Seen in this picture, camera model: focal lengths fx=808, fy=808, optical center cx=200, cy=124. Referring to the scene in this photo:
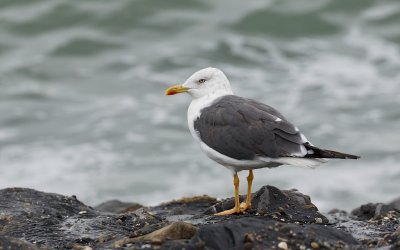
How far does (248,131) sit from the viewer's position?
628cm

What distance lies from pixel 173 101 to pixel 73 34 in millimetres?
3824

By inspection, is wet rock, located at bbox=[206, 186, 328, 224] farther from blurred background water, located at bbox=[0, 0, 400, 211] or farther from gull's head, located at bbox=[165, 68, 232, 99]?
blurred background water, located at bbox=[0, 0, 400, 211]

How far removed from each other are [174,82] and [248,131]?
32.2ft

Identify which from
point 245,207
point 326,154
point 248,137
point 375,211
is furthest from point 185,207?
point 326,154

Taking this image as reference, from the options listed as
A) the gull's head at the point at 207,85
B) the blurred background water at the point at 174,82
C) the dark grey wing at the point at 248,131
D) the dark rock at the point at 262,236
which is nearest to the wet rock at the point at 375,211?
the dark grey wing at the point at 248,131

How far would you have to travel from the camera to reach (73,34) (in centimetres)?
1820

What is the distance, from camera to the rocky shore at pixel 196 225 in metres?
5.14

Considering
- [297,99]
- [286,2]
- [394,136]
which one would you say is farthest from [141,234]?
[286,2]

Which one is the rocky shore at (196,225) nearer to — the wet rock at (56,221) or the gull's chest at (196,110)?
the wet rock at (56,221)

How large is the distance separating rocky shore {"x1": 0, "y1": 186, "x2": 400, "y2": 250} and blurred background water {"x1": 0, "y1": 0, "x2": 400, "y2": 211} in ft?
15.6

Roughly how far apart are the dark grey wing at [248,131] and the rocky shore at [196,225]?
0.53 meters

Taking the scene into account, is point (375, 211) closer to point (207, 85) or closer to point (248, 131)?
point (248, 131)

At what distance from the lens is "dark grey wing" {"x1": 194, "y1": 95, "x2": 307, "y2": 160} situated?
6.15 metres

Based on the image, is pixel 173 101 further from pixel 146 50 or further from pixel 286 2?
pixel 286 2
